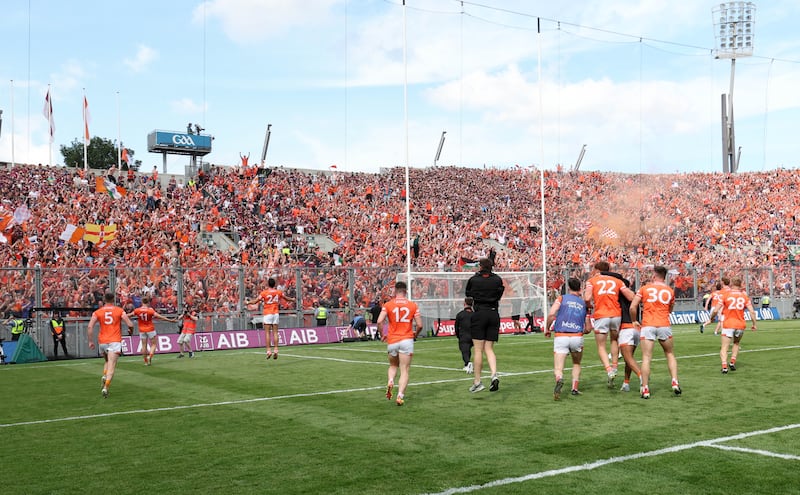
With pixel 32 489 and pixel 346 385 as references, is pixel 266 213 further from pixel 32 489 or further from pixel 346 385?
pixel 32 489

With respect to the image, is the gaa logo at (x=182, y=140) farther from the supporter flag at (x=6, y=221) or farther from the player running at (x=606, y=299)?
the player running at (x=606, y=299)

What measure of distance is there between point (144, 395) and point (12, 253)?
20.1 m

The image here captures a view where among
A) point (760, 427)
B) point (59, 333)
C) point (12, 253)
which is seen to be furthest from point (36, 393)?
point (12, 253)

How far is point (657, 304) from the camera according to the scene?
12227 mm

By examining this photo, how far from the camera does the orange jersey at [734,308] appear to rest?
1549 centimetres

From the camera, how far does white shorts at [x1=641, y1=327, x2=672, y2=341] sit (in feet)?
39.7

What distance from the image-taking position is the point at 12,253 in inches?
1235

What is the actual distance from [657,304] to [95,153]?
87.4 meters

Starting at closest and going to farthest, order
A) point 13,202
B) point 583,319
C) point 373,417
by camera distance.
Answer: point 373,417, point 583,319, point 13,202

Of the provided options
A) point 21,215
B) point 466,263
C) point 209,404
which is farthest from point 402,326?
point 466,263

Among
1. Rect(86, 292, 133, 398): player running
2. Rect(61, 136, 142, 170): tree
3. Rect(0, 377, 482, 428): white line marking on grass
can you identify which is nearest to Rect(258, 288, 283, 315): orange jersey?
Rect(86, 292, 133, 398): player running

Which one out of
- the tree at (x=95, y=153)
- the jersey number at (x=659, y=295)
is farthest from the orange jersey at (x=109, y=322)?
the tree at (x=95, y=153)

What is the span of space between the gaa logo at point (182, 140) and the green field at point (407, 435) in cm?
3921

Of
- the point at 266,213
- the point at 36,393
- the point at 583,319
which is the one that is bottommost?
the point at 36,393
